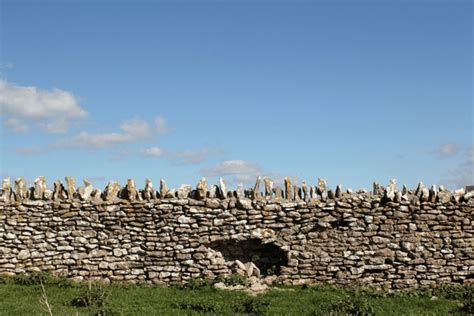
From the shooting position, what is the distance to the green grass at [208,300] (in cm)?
1304

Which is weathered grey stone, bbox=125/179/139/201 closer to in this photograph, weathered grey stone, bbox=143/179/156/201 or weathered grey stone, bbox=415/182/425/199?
weathered grey stone, bbox=143/179/156/201

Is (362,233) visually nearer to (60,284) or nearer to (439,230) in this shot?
(439,230)

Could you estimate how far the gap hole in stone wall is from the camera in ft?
55.4

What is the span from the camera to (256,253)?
17.2m

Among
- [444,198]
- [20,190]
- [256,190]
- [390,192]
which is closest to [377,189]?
[390,192]

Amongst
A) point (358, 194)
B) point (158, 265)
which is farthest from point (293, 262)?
point (158, 265)

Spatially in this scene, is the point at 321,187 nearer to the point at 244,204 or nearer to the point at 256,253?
the point at 244,204

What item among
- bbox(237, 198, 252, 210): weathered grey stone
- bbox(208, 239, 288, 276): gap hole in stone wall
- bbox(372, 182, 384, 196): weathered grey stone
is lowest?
bbox(208, 239, 288, 276): gap hole in stone wall

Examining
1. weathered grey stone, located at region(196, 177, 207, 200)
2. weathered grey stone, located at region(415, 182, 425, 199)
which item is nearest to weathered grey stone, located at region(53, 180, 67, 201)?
weathered grey stone, located at region(196, 177, 207, 200)

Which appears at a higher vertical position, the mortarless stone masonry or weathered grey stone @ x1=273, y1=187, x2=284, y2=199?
weathered grey stone @ x1=273, y1=187, x2=284, y2=199

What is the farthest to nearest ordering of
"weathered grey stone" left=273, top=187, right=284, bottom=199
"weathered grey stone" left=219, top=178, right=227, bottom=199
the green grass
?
"weathered grey stone" left=273, top=187, right=284, bottom=199 → "weathered grey stone" left=219, top=178, right=227, bottom=199 → the green grass

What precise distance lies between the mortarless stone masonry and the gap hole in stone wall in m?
0.06

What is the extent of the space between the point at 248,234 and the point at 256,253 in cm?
96

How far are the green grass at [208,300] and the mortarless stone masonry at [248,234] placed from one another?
657mm
